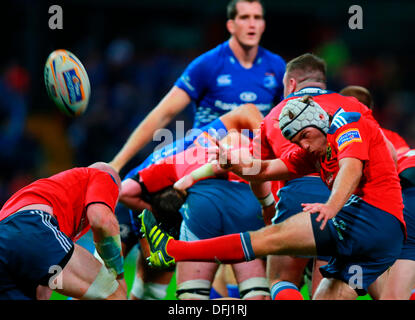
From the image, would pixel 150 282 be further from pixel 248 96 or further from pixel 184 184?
pixel 248 96

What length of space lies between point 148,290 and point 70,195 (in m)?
1.76

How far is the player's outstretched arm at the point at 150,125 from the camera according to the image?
5.12 meters

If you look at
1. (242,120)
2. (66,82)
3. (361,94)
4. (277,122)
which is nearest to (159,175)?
(242,120)

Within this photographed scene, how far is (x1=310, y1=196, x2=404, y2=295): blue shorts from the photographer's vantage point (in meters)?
3.39

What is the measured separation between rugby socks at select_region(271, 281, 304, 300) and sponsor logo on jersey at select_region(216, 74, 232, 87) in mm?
2119

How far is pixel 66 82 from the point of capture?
4.39m

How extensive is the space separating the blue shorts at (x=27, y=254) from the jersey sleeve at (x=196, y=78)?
252 cm

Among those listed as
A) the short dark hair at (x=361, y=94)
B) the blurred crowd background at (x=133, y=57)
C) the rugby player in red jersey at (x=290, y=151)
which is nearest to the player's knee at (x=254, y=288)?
the rugby player in red jersey at (x=290, y=151)

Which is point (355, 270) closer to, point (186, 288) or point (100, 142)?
point (186, 288)

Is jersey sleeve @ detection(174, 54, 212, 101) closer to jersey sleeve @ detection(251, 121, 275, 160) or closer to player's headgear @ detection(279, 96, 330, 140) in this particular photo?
jersey sleeve @ detection(251, 121, 275, 160)

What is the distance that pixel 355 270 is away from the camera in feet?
11.3

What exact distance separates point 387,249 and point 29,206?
2.09m

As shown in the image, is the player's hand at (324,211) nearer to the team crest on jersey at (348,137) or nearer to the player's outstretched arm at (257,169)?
the team crest on jersey at (348,137)

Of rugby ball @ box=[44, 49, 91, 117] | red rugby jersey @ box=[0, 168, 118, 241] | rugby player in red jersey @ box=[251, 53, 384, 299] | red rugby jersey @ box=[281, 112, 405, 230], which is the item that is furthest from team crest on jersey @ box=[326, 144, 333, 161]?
rugby ball @ box=[44, 49, 91, 117]
